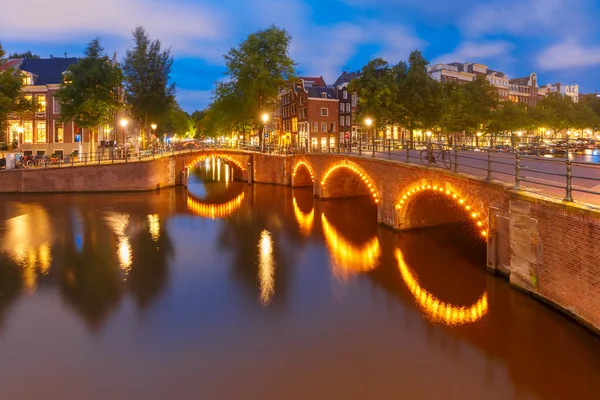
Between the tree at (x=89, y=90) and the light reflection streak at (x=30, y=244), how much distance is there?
517 inches

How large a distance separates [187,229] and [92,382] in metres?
15.2

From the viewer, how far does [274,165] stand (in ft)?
136

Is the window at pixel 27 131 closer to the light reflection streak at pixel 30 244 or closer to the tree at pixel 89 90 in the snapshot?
the tree at pixel 89 90

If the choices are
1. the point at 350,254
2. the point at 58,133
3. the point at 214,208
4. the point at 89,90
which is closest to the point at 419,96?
the point at 214,208

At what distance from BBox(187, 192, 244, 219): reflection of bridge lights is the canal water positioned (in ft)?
22.3

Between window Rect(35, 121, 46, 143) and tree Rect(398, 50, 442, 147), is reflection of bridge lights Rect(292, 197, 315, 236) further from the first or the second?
window Rect(35, 121, 46, 143)

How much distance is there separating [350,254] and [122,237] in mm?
11408

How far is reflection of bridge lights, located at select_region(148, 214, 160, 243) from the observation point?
21.7m

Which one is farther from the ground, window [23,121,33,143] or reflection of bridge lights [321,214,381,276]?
window [23,121,33,143]

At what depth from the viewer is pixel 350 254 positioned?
18031 mm

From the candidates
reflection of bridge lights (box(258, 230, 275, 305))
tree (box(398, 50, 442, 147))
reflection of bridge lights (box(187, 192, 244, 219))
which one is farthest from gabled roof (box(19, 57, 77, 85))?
reflection of bridge lights (box(258, 230, 275, 305))

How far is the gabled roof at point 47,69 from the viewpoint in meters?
46.5

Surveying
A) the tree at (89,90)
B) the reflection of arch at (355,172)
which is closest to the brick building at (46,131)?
the tree at (89,90)

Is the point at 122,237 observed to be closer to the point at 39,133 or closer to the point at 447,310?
the point at 447,310
